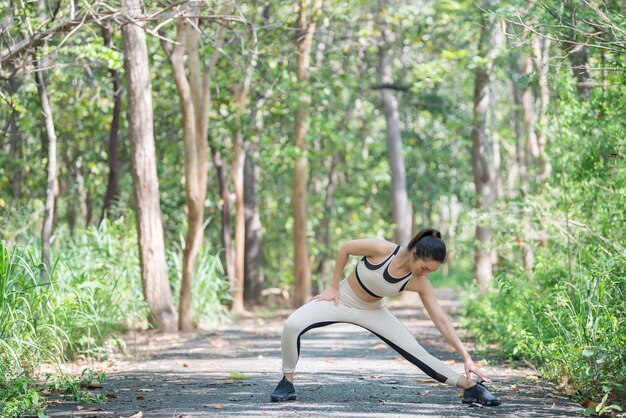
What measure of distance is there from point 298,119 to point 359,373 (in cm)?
1341

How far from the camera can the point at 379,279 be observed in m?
7.62

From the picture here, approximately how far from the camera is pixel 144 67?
606 inches

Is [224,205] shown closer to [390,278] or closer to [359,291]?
[359,291]

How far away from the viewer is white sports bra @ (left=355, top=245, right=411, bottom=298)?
758cm

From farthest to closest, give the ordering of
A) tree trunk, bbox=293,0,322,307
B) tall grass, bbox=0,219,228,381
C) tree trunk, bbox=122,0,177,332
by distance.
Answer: tree trunk, bbox=293,0,322,307, tree trunk, bbox=122,0,177,332, tall grass, bbox=0,219,228,381

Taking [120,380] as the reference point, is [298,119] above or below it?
above

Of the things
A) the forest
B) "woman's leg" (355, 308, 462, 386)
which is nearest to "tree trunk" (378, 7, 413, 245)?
the forest

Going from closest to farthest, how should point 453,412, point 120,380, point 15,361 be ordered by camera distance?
point 453,412
point 15,361
point 120,380

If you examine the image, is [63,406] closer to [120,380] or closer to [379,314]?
[120,380]

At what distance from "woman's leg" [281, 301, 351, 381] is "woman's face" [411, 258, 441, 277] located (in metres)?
0.83

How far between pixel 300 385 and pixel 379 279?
2069mm

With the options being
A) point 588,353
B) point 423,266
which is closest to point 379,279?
point 423,266

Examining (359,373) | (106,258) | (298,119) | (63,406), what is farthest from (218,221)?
(63,406)

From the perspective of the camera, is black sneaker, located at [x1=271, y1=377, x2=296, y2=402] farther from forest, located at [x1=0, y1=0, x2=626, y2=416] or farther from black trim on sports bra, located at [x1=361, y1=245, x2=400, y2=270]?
forest, located at [x1=0, y1=0, x2=626, y2=416]
